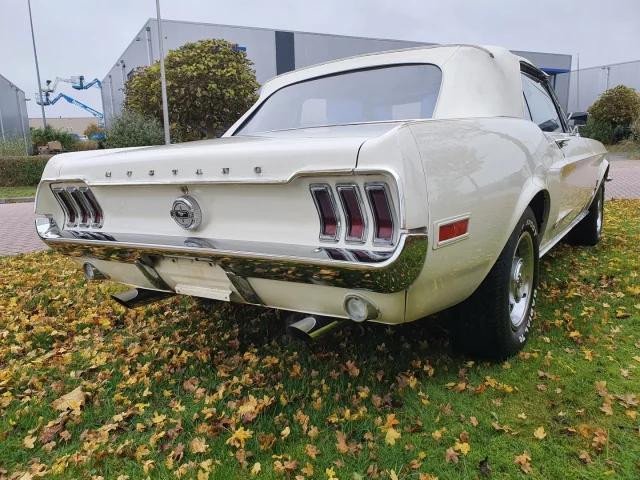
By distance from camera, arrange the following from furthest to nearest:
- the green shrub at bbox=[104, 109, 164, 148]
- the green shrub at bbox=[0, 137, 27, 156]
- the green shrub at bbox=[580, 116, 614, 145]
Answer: the green shrub at bbox=[580, 116, 614, 145] < the green shrub at bbox=[0, 137, 27, 156] < the green shrub at bbox=[104, 109, 164, 148]

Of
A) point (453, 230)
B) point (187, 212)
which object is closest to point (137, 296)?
point (187, 212)

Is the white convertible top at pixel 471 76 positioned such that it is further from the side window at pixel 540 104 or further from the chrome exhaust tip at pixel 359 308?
the chrome exhaust tip at pixel 359 308

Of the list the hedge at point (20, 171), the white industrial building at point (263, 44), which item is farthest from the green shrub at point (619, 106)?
the hedge at point (20, 171)

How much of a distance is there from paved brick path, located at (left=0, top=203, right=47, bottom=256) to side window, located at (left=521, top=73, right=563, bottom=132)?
4.82m

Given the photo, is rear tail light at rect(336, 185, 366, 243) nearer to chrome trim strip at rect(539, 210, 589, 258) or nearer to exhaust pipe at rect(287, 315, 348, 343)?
exhaust pipe at rect(287, 315, 348, 343)

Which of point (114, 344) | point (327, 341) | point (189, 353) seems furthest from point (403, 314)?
point (114, 344)

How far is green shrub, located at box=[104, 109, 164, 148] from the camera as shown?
59.4 ft

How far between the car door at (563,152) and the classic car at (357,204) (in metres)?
0.04

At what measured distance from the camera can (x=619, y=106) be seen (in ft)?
95.2

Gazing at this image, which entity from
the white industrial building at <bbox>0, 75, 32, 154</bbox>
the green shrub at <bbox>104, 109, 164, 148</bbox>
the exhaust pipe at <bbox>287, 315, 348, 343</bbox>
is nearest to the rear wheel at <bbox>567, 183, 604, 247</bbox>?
the exhaust pipe at <bbox>287, 315, 348, 343</bbox>

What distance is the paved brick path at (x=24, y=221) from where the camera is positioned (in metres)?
6.82

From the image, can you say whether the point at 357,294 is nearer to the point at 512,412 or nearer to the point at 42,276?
the point at 512,412

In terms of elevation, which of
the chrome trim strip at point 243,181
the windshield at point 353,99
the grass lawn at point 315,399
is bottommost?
the grass lawn at point 315,399

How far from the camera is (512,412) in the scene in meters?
2.20
